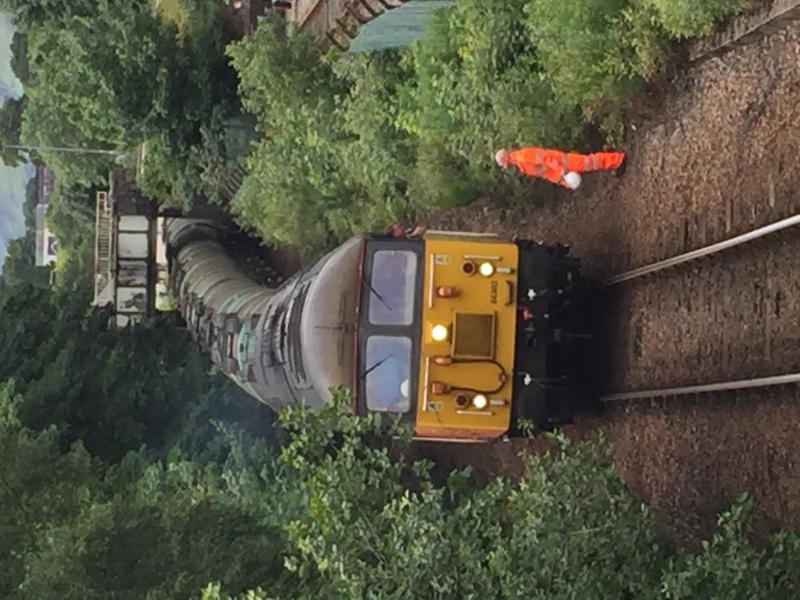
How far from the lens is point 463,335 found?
12391 millimetres

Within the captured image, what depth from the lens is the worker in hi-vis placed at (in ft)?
41.2

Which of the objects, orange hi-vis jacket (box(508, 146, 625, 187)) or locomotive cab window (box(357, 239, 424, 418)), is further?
orange hi-vis jacket (box(508, 146, 625, 187))

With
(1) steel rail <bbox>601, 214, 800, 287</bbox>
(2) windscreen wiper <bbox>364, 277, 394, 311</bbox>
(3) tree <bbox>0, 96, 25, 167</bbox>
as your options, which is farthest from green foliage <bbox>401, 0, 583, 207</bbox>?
(3) tree <bbox>0, 96, 25, 167</bbox>

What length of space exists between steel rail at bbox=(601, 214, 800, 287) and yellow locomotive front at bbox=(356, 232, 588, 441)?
29.2 inches

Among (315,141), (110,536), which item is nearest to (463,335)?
(110,536)

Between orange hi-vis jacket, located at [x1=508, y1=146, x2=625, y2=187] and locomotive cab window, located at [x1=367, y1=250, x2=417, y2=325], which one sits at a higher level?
orange hi-vis jacket, located at [x1=508, y1=146, x2=625, y2=187]

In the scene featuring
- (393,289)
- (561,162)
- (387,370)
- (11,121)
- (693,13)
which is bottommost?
(387,370)

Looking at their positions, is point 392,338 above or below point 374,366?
above

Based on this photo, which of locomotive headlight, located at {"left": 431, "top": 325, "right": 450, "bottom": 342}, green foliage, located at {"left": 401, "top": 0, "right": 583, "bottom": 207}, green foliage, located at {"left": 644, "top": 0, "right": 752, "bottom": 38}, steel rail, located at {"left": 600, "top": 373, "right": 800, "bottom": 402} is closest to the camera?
steel rail, located at {"left": 600, "top": 373, "right": 800, "bottom": 402}

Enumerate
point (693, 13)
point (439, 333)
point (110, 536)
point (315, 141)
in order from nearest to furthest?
point (693, 13), point (110, 536), point (439, 333), point (315, 141)

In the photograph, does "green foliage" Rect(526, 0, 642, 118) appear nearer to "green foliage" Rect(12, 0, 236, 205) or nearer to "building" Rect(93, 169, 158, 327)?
"green foliage" Rect(12, 0, 236, 205)

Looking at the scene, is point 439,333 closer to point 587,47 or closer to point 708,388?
point 708,388

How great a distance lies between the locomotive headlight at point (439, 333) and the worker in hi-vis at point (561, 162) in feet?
7.00

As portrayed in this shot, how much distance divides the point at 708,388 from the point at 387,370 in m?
Answer: 3.73
